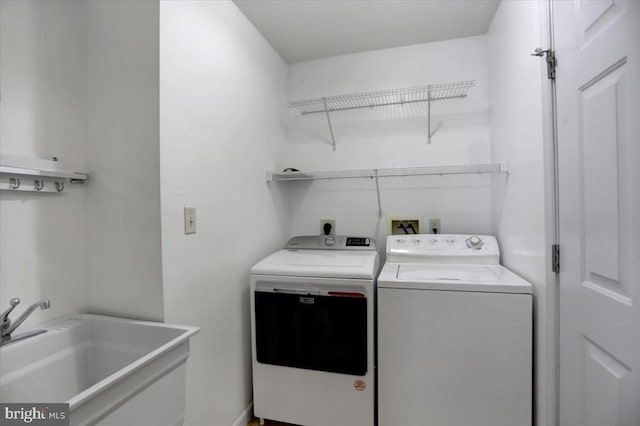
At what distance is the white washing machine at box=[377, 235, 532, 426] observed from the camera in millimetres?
1323

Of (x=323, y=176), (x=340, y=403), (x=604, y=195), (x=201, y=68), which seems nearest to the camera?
(x=604, y=195)

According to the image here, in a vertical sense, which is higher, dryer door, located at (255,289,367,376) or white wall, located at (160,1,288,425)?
white wall, located at (160,1,288,425)

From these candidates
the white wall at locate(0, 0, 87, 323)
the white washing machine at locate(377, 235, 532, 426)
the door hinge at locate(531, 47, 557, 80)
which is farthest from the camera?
the white washing machine at locate(377, 235, 532, 426)

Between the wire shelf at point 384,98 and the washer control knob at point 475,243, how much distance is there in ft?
3.34

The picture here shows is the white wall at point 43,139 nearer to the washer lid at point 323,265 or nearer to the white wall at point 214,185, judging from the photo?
the white wall at point 214,185

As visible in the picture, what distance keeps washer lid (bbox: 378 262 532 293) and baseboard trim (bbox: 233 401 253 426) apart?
3.74 ft

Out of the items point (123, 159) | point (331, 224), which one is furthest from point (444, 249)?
point (123, 159)

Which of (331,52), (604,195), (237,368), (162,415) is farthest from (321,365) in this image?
(331,52)

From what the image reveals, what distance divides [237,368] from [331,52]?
2.38 meters

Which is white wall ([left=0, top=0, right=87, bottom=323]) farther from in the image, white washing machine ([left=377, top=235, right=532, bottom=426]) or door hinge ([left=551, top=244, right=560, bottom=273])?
door hinge ([left=551, top=244, right=560, bottom=273])

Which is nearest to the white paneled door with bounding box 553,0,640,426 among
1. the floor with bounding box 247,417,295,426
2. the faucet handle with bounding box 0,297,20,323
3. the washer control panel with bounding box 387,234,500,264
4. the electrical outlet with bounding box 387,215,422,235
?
the washer control panel with bounding box 387,234,500,264

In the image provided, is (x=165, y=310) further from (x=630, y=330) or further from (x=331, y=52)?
(x=331, y=52)

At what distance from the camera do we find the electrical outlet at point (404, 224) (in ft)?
7.01

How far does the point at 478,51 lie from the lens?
2051 millimetres
